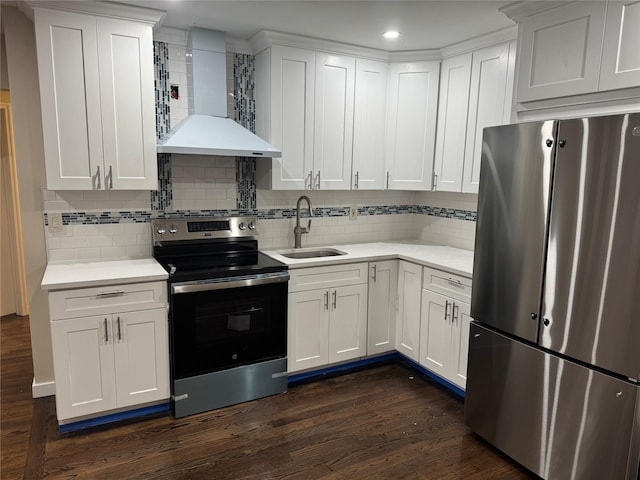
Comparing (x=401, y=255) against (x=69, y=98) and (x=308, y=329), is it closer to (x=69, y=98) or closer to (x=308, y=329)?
(x=308, y=329)

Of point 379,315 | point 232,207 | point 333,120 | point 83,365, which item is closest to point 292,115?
point 333,120

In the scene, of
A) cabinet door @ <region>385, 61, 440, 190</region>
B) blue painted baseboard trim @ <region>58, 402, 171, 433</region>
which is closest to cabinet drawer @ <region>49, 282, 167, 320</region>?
blue painted baseboard trim @ <region>58, 402, 171, 433</region>

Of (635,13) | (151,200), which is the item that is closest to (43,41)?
(151,200)

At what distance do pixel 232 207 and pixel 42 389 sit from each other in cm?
180

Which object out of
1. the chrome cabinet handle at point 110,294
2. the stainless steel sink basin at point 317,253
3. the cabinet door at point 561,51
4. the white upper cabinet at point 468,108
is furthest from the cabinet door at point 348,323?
the cabinet door at point 561,51

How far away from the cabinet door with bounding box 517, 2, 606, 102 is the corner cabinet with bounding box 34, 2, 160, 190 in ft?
7.22

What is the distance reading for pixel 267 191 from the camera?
11.6 feet

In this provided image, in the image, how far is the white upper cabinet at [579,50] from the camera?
6.47 feet

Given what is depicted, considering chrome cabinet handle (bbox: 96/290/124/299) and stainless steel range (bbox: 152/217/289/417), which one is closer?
chrome cabinet handle (bbox: 96/290/124/299)

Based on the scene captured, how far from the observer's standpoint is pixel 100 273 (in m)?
2.63

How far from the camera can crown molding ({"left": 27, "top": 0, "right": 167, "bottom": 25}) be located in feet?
8.15

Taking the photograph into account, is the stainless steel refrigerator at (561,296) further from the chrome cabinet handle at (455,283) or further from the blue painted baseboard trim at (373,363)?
the blue painted baseboard trim at (373,363)

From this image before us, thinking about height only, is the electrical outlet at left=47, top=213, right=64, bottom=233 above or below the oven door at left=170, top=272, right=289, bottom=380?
above

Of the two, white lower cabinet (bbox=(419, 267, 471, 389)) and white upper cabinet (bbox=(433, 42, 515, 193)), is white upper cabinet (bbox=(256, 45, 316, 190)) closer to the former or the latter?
white upper cabinet (bbox=(433, 42, 515, 193))
